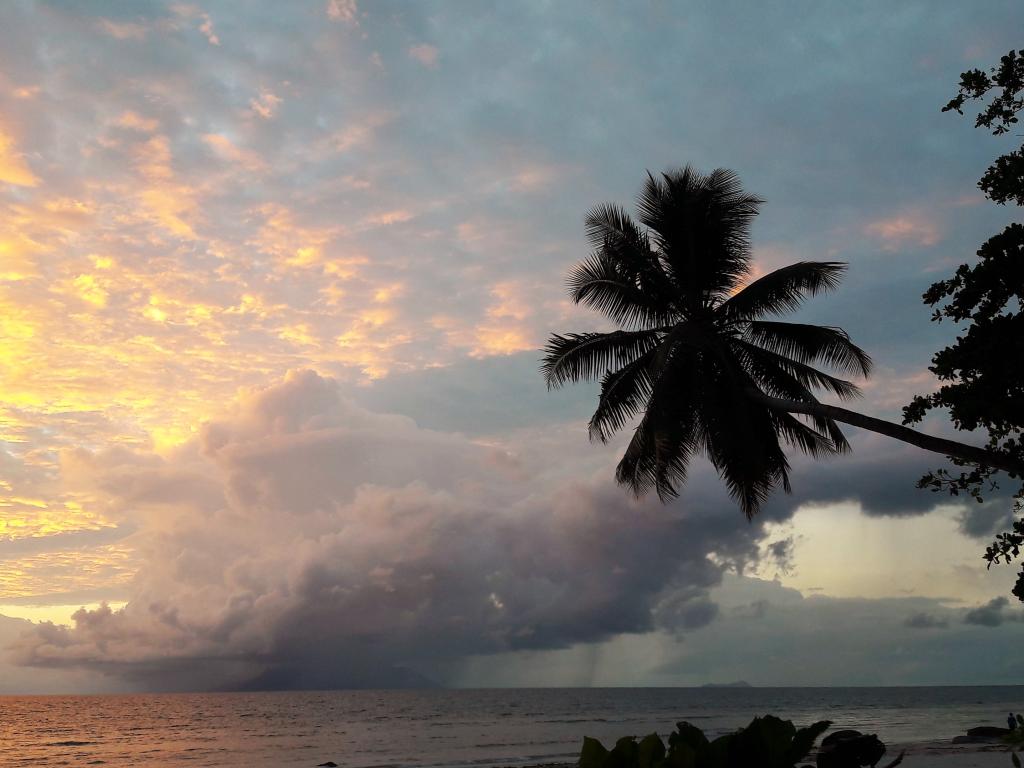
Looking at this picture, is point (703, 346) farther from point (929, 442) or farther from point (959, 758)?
point (959, 758)

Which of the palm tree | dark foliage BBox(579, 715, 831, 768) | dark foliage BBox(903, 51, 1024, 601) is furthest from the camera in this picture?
the palm tree

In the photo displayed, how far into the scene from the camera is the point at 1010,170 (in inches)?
347

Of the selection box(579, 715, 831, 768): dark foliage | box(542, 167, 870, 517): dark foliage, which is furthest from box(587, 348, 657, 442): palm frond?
box(579, 715, 831, 768): dark foliage

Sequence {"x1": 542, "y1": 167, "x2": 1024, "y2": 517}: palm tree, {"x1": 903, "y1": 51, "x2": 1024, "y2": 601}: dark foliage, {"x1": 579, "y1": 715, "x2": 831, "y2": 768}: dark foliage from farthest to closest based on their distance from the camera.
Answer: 1. {"x1": 542, "y1": 167, "x2": 1024, "y2": 517}: palm tree
2. {"x1": 903, "y1": 51, "x2": 1024, "y2": 601}: dark foliage
3. {"x1": 579, "y1": 715, "x2": 831, "y2": 768}: dark foliage

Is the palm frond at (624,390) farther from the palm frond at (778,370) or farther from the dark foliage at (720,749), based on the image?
the dark foliage at (720,749)

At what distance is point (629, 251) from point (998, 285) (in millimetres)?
10809

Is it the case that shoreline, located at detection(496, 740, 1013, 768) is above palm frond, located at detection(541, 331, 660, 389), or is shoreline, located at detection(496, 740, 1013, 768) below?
below

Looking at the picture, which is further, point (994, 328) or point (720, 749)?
point (994, 328)

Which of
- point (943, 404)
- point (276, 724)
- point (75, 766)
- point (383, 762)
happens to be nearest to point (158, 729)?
point (276, 724)

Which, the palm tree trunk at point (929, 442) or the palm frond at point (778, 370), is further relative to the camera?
the palm frond at point (778, 370)

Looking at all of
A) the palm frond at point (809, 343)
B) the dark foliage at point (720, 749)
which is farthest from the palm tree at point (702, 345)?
the dark foliage at point (720, 749)

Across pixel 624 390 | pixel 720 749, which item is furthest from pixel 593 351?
pixel 720 749

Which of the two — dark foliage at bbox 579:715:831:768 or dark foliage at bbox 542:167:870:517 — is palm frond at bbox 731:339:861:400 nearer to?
dark foliage at bbox 542:167:870:517

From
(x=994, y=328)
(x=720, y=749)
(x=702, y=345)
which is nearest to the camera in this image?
(x=720, y=749)
